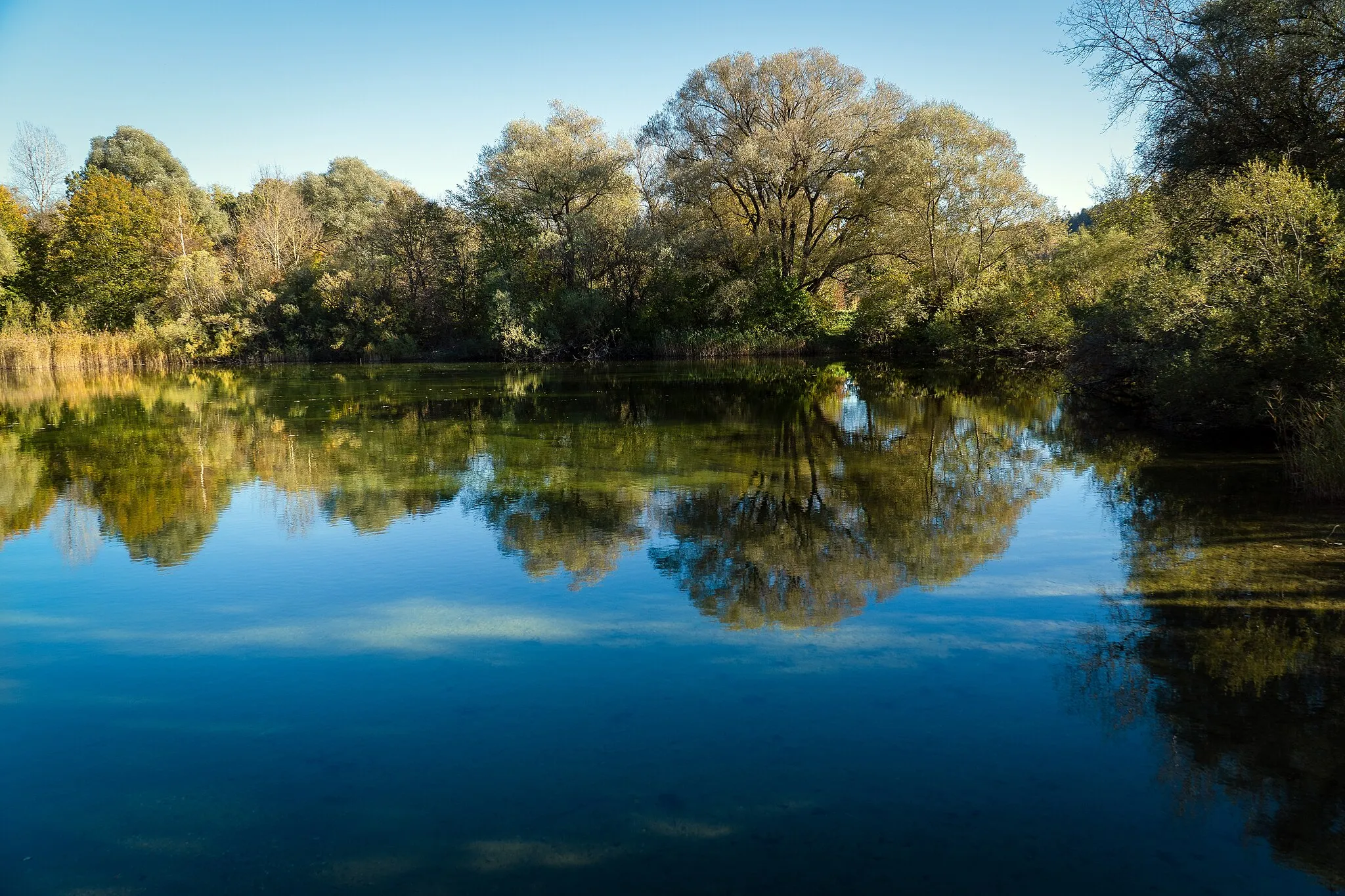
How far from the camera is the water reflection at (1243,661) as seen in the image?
3945 millimetres

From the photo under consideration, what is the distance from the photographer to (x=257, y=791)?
413 cm

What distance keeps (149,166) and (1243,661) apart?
7706 cm

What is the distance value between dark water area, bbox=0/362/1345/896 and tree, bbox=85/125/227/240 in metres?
55.1

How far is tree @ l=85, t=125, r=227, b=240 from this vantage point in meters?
58.4

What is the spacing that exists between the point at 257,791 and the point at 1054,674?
4.63 meters

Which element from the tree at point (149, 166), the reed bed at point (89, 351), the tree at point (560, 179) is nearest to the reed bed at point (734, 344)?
the tree at point (560, 179)

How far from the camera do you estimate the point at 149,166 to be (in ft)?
211

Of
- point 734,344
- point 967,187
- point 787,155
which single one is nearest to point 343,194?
point 734,344

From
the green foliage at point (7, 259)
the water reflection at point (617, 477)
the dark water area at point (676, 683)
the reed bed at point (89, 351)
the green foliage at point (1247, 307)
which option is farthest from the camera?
the green foliage at point (7, 259)

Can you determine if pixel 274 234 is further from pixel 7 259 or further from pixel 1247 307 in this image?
pixel 1247 307

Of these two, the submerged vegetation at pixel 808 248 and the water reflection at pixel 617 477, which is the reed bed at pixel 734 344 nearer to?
the submerged vegetation at pixel 808 248

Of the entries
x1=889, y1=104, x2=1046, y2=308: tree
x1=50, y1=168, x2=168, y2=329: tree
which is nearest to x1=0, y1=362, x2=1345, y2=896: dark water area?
x1=889, y1=104, x2=1046, y2=308: tree

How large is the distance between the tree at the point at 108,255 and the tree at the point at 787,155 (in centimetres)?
2991

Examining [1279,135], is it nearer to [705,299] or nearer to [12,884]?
[12,884]
